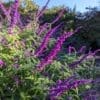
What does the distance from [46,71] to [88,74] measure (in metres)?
0.95

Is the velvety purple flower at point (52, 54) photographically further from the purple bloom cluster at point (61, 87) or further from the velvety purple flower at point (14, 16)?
the velvety purple flower at point (14, 16)

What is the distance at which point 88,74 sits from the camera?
4852 millimetres

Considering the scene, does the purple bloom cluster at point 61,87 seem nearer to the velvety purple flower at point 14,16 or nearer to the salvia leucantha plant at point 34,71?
the salvia leucantha plant at point 34,71

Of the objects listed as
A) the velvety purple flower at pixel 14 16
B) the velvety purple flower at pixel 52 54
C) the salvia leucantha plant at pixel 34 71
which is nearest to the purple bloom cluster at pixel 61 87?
the salvia leucantha plant at pixel 34 71

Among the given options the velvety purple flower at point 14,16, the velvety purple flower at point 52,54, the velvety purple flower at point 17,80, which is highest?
the velvety purple flower at point 14,16

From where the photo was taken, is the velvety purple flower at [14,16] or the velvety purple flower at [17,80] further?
the velvety purple flower at [14,16]

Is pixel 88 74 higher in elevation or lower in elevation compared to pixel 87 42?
higher

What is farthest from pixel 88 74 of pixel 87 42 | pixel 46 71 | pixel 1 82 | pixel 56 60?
pixel 87 42

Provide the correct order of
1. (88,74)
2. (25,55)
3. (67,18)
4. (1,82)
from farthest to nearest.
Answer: (67,18) → (88,74) → (25,55) → (1,82)

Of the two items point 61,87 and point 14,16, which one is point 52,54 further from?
point 14,16

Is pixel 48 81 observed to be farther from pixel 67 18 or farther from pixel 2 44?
pixel 67 18

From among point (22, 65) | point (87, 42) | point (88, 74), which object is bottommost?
point (87, 42)

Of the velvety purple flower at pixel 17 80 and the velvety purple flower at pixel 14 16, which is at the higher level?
the velvety purple flower at pixel 14 16

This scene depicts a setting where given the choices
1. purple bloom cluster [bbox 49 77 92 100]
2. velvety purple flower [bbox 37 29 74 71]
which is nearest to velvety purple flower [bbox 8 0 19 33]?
velvety purple flower [bbox 37 29 74 71]
